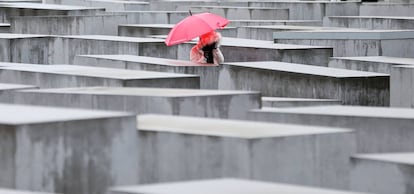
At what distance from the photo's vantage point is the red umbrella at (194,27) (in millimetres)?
16375

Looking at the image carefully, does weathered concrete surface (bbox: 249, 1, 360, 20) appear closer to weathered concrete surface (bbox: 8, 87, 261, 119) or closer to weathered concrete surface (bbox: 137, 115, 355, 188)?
weathered concrete surface (bbox: 8, 87, 261, 119)

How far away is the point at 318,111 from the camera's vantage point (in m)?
10.5

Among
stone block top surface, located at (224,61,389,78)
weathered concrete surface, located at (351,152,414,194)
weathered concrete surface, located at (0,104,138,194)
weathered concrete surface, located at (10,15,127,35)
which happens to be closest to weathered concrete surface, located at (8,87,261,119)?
weathered concrete surface, located at (0,104,138,194)

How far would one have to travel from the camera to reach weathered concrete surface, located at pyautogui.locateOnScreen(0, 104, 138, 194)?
8.24m

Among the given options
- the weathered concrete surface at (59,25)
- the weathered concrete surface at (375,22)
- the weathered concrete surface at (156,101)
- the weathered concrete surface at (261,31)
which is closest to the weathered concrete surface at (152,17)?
the weathered concrete surface at (59,25)

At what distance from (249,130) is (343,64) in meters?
8.62

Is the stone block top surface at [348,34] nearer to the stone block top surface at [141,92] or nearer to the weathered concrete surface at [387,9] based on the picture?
the stone block top surface at [141,92]

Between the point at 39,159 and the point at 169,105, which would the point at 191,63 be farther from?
the point at 39,159

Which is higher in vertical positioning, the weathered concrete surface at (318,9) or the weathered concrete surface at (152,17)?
the weathered concrete surface at (318,9)

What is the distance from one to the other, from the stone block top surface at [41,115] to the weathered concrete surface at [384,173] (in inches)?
69.6

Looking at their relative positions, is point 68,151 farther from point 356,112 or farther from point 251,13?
point 251,13

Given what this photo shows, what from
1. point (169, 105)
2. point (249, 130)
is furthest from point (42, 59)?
point (249, 130)

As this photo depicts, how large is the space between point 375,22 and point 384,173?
53.1ft

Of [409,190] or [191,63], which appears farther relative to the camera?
[191,63]
